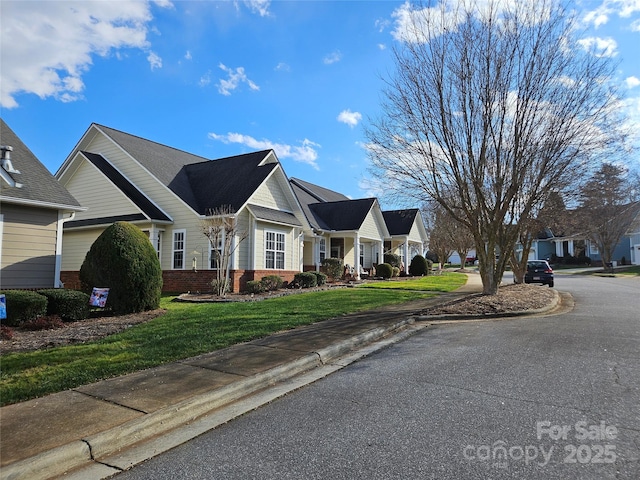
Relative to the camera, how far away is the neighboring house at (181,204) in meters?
18.5

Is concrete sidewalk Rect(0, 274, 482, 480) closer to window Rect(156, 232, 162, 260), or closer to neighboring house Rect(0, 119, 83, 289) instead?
neighboring house Rect(0, 119, 83, 289)

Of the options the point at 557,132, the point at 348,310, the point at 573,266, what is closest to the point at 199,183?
the point at 348,310

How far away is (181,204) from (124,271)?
8.63m

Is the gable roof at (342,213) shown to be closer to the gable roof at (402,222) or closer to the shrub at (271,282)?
the gable roof at (402,222)

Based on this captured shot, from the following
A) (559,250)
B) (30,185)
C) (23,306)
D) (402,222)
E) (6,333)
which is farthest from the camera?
(559,250)

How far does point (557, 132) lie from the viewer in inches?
504

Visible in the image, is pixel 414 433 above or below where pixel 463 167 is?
below

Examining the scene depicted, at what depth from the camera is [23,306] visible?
29.7 ft

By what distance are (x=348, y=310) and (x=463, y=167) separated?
628 centimetres

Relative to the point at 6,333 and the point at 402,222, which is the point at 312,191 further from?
the point at 6,333

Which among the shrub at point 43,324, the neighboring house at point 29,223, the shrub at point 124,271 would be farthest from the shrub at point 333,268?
the shrub at point 43,324

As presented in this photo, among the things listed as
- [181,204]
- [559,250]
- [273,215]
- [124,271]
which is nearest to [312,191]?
[273,215]

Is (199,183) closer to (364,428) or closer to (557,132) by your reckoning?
(557,132)

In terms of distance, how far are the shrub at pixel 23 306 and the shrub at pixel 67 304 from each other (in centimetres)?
41
